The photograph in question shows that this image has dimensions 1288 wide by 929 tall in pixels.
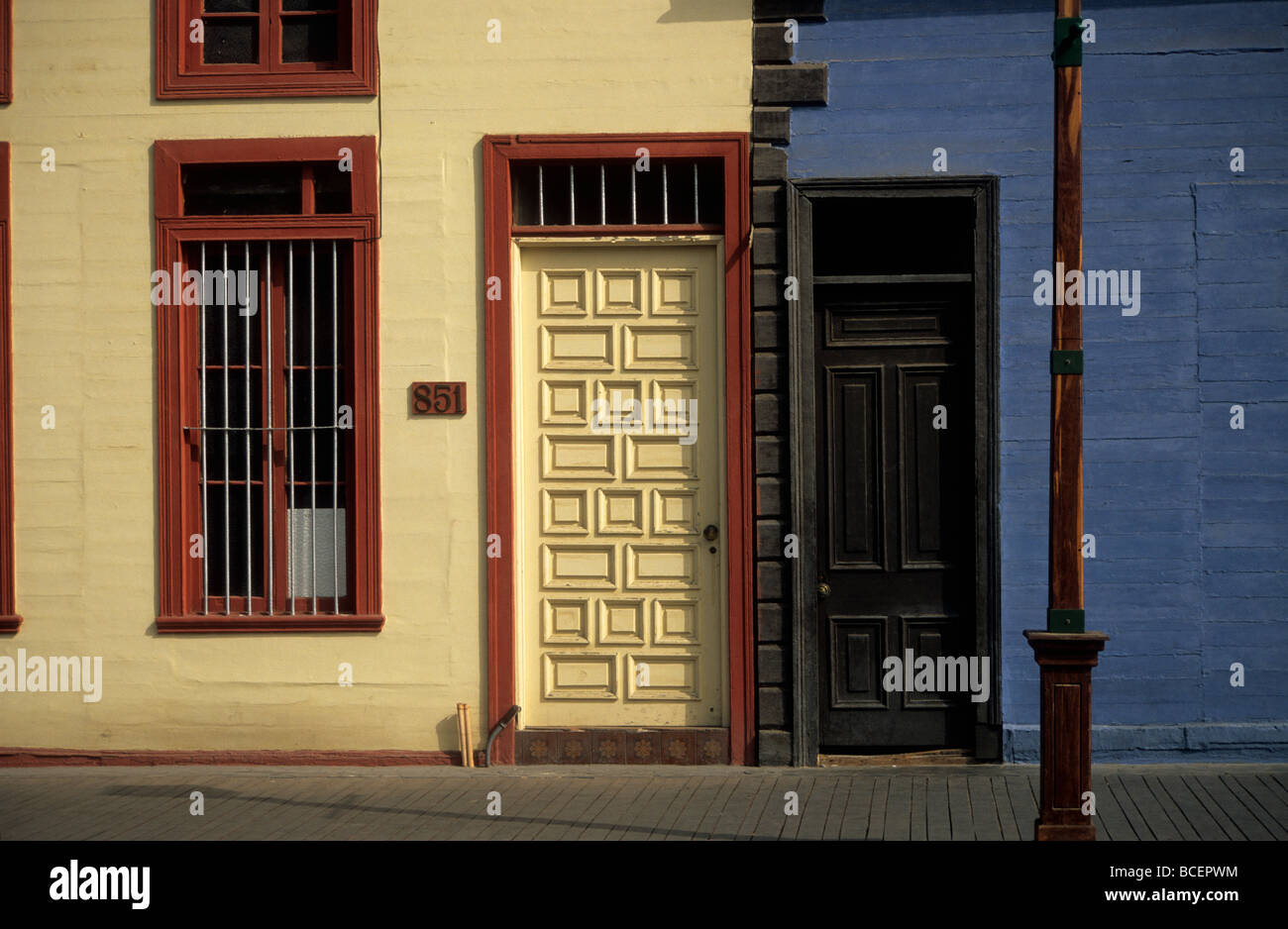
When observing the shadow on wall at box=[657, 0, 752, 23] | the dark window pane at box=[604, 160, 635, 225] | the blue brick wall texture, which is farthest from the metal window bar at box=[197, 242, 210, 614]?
the blue brick wall texture

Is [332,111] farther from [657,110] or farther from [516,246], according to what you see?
[657,110]

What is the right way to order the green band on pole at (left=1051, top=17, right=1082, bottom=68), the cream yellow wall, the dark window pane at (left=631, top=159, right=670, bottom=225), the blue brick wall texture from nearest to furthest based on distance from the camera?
the green band on pole at (left=1051, top=17, right=1082, bottom=68), the blue brick wall texture, the cream yellow wall, the dark window pane at (left=631, top=159, right=670, bottom=225)

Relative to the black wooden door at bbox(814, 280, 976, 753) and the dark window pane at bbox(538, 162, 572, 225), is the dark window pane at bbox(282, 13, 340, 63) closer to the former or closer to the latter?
the dark window pane at bbox(538, 162, 572, 225)

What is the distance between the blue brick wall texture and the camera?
9.24 meters

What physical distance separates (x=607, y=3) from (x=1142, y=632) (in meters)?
5.01

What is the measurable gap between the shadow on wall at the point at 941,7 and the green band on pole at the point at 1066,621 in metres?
4.41

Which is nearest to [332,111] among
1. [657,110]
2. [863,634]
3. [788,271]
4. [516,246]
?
Result: [516,246]

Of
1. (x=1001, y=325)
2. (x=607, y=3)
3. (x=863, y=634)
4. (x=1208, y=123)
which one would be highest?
(x=607, y=3)

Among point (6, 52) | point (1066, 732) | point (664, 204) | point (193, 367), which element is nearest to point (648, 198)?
point (664, 204)

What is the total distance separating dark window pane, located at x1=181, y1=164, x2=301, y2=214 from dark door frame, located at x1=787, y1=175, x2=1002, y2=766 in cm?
319

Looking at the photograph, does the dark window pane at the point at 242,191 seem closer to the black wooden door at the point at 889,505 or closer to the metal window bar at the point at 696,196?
the metal window bar at the point at 696,196

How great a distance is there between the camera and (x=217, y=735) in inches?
383

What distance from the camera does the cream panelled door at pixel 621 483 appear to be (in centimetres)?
967

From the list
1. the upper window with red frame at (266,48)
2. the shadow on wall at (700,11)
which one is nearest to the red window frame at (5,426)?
the upper window with red frame at (266,48)
